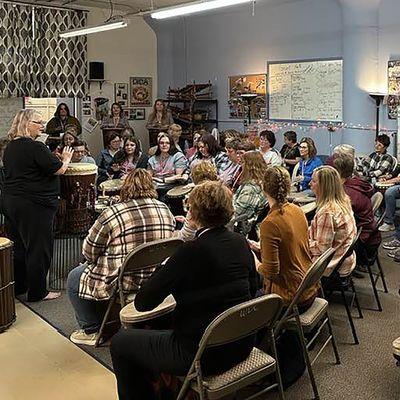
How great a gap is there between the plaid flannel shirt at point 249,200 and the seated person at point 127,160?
2519 millimetres

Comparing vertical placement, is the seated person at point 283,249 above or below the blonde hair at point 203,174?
below

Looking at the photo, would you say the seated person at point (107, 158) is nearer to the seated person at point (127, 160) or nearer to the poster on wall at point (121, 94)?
the seated person at point (127, 160)

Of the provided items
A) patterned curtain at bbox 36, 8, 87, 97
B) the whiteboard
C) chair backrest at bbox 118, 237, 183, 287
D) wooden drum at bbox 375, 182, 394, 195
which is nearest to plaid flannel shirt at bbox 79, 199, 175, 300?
chair backrest at bbox 118, 237, 183, 287

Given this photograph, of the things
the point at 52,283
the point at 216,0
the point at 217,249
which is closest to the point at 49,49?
the point at 216,0

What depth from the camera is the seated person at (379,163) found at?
21.9 feet

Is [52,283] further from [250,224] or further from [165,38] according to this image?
[165,38]

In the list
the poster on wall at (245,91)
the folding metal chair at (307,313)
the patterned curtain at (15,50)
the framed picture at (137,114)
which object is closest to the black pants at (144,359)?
the folding metal chair at (307,313)

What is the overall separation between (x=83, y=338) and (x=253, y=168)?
174 centimetres

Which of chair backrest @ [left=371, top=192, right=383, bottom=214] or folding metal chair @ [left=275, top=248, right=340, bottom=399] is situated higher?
chair backrest @ [left=371, top=192, right=383, bottom=214]

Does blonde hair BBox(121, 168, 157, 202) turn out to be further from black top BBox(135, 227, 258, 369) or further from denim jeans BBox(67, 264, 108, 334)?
black top BBox(135, 227, 258, 369)

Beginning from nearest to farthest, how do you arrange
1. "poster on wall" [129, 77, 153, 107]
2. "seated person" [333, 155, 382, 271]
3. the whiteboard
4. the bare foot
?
"seated person" [333, 155, 382, 271], the bare foot, the whiteboard, "poster on wall" [129, 77, 153, 107]

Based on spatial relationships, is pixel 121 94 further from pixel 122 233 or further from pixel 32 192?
pixel 122 233

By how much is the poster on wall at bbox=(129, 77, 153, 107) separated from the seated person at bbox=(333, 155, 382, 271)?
691 centimetres

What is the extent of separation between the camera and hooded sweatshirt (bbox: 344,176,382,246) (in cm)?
409
